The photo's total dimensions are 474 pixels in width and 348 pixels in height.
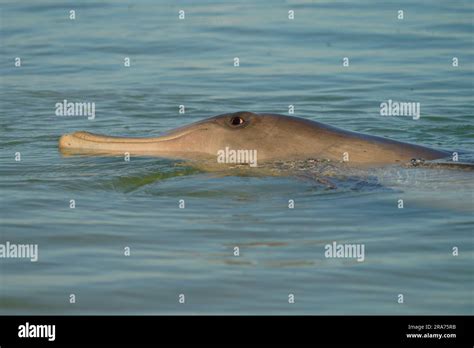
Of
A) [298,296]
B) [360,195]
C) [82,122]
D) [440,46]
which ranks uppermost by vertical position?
[440,46]

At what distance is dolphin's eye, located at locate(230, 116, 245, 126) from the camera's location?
45.2ft

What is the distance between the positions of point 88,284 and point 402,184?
174 inches

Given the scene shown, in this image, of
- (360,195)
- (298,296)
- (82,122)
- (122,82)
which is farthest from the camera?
(122,82)

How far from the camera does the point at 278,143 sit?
13.6 meters

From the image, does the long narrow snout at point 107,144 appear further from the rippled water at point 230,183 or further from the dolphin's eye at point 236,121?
the dolphin's eye at point 236,121

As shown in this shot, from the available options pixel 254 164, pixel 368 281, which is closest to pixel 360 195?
pixel 254 164

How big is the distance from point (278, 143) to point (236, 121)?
2.06ft

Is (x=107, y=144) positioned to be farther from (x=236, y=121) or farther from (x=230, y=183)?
(x=230, y=183)

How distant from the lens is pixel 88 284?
31.4 feet

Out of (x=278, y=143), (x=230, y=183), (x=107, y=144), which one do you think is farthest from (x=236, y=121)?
(x=107, y=144)

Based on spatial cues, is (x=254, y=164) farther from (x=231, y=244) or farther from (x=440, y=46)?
(x=440, y=46)

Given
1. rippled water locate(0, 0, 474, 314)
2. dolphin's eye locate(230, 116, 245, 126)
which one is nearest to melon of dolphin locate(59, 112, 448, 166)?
dolphin's eye locate(230, 116, 245, 126)

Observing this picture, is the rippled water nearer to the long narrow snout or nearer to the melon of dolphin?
the long narrow snout

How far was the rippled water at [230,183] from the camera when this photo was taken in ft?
31.2
